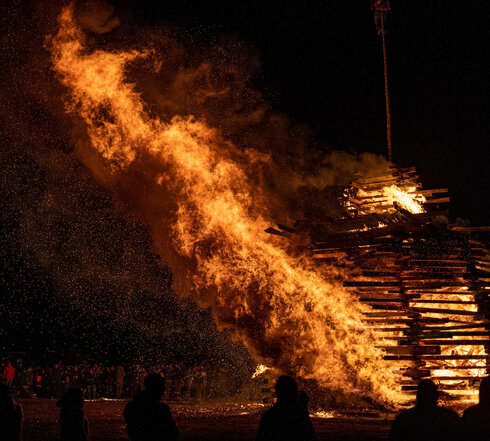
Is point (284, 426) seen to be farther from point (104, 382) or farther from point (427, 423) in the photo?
point (104, 382)

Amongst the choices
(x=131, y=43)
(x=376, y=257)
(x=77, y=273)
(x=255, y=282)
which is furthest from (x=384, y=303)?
(x=77, y=273)

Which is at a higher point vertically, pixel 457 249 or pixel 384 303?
pixel 457 249

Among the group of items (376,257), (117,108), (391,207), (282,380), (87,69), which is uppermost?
(87,69)

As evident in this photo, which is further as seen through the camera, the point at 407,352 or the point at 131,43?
the point at 131,43

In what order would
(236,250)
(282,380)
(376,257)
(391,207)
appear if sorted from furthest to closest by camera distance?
(236,250), (391,207), (376,257), (282,380)

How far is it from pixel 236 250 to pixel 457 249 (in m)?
5.80

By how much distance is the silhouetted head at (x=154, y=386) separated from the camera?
491 cm

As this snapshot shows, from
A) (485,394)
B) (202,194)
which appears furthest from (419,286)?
(485,394)

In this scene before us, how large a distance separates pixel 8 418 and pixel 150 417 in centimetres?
170

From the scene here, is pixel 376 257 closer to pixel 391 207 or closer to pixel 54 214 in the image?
pixel 391 207

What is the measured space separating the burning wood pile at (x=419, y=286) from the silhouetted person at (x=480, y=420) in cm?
761

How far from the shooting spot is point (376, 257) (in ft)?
43.4

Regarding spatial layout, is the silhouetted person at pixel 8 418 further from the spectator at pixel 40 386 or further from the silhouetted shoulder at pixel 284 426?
the spectator at pixel 40 386

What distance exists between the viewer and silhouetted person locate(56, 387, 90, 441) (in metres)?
5.99
